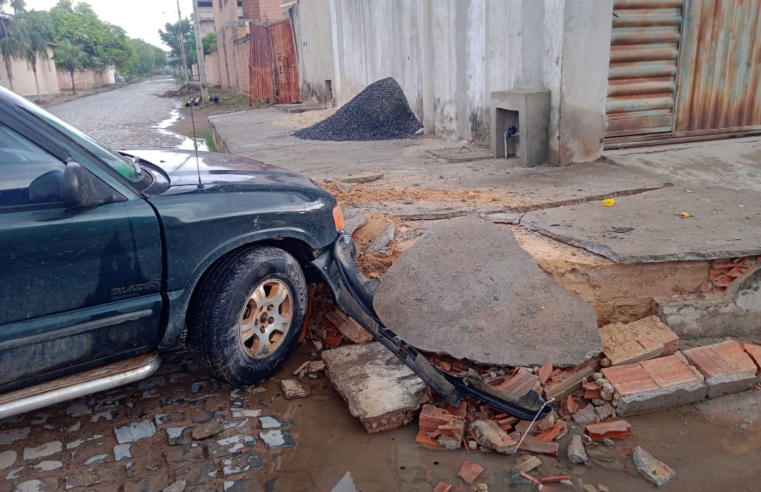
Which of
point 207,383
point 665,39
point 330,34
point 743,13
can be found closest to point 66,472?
point 207,383

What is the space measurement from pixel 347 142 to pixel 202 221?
786 centimetres

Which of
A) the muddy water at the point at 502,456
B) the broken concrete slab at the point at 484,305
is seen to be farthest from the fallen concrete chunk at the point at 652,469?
the broken concrete slab at the point at 484,305

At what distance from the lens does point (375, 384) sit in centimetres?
342

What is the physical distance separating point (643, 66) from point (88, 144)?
250 inches

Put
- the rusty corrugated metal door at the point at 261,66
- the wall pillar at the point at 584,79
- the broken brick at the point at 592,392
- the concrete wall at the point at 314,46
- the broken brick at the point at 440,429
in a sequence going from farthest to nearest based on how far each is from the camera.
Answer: the rusty corrugated metal door at the point at 261,66 < the concrete wall at the point at 314,46 < the wall pillar at the point at 584,79 < the broken brick at the point at 592,392 < the broken brick at the point at 440,429

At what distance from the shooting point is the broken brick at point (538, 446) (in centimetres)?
298

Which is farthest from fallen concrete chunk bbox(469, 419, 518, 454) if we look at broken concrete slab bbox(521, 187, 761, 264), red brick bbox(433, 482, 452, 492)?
broken concrete slab bbox(521, 187, 761, 264)

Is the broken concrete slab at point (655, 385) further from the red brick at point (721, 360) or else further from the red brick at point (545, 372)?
the red brick at point (545, 372)

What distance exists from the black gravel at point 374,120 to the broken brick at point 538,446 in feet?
28.1

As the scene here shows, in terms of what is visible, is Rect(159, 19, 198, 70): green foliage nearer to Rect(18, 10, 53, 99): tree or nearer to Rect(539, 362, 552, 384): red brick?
Rect(18, 10, 53, 99): tree

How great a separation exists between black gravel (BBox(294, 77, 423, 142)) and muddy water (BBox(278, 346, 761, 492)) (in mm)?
8410

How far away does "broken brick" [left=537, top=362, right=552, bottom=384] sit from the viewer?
344 centimetres

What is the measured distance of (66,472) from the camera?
9.25ft

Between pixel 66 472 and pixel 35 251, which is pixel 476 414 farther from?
pixel 35 251
